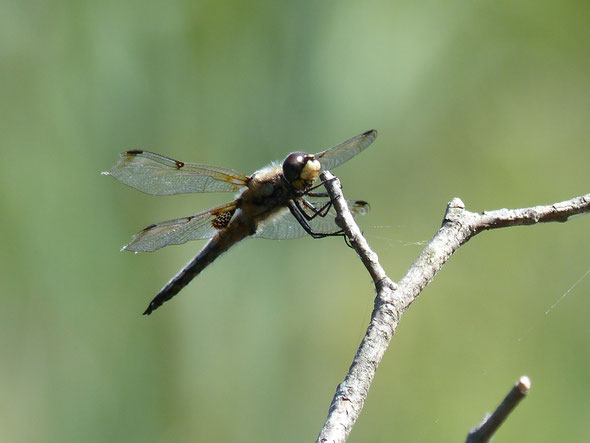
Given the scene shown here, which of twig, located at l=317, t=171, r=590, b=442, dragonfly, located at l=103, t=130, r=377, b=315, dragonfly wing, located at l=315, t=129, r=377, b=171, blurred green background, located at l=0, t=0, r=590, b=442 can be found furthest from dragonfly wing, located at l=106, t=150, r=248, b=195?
twig, located at l=317, t=171, r=590, b=442

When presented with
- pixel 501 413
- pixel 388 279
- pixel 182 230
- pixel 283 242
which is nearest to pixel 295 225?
pixel 182 230

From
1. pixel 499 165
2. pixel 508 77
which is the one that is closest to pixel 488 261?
pixel 499 165

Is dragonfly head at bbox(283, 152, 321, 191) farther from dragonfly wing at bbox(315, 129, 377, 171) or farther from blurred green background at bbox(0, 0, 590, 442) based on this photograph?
blurred green background at bbox(0, 0, 590, 442)

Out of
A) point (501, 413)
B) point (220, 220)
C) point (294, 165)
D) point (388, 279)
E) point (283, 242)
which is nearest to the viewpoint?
point (501, 413)

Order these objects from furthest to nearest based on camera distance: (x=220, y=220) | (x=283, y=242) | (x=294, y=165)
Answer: (x=283, y=242) → (x=220, y=220) → (x=294, y=165)

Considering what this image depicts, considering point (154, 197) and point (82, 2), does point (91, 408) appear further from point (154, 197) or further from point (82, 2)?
point (82, 2)

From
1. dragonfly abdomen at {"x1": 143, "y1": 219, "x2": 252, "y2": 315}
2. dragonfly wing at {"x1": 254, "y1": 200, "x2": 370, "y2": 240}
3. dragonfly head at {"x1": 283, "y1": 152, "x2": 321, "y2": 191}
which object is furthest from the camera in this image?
dragonfly wing at {"x1": 254, "y1": 200, "x2": 370, "y2": 240}

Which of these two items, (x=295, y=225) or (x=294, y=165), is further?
(x=295, y=225)

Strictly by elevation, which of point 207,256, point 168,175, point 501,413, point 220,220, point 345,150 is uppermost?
point 345,150

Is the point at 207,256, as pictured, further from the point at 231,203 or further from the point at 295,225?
the point at 295,225
